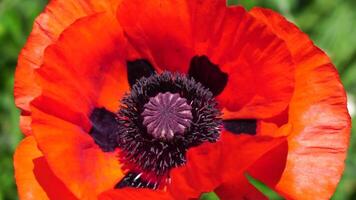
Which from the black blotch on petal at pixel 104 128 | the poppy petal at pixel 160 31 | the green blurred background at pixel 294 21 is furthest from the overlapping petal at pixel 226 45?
the green blurred background at pixel 294 21

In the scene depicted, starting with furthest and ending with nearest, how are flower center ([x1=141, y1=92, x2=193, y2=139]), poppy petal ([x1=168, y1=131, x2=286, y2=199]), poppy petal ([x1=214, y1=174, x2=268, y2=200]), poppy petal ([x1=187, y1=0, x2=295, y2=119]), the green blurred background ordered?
the green blurred background, flower center ([x1=141, y1=92, x2=193, y2=139]), poppy petal ([x1=187, y1=0, x2=295, y2=119]), poppy petal ([x1=214, y1=174, x2=268, y2=200]), poppy petal ([x1=168, y1=131, x2=286, y2=199])

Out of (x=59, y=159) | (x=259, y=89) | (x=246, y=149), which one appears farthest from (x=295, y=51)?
(x=59, y=159)

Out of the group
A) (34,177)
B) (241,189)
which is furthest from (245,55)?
(34,177)

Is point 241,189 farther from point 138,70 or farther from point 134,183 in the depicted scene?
point 138,70

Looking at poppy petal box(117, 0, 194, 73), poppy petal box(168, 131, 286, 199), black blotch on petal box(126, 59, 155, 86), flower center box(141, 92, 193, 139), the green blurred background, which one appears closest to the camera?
poppy petal box(168, 131, 286, 199)

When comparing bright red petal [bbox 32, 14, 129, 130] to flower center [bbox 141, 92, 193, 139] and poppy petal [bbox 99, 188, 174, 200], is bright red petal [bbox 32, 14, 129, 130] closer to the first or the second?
flower center [bbox 141, 92, 193, 139]

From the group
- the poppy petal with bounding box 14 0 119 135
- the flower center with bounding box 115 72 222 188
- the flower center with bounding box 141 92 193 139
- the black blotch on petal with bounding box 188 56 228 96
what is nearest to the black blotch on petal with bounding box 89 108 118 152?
the flower center with bounding box 115 72 222 188
